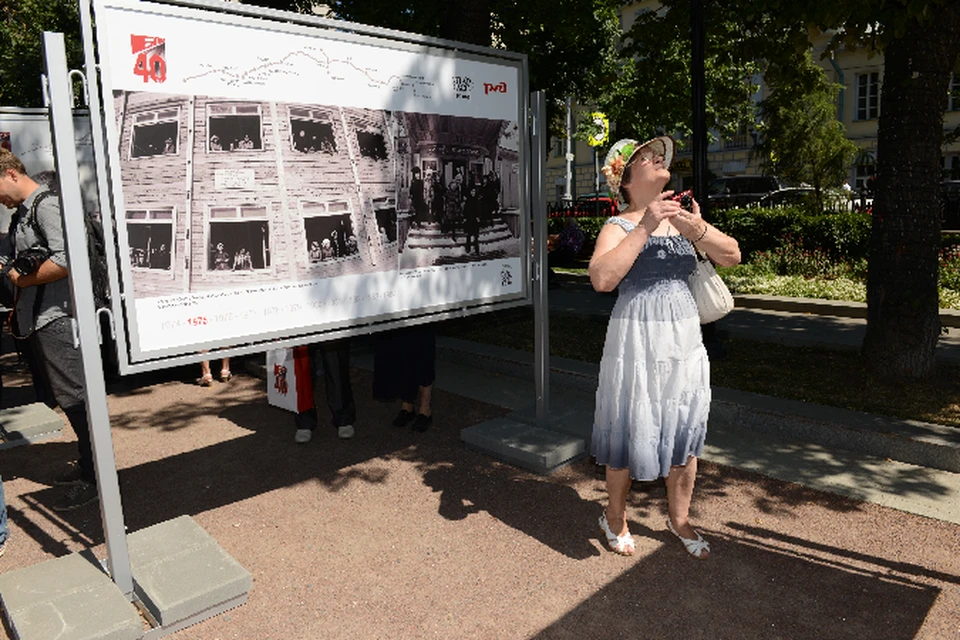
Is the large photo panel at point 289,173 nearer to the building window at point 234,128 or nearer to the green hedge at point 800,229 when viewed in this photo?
the building window at point 234,128

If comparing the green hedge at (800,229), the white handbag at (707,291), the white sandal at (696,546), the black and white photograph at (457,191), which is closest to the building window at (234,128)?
the black and white photograph at (457,191)

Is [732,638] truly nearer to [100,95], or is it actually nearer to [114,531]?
[114,531]

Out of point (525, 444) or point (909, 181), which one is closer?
point (525, 444)

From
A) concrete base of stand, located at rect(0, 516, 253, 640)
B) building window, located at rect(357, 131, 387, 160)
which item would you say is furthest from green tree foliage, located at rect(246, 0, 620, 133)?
concrete base of stand, located at rect(0, 516, 253, 640)

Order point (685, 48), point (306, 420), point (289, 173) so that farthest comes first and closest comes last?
point (685, 48) < point (306, 420) < point (289, 173)

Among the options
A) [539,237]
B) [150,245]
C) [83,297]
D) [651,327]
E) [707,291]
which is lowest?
[651,327]

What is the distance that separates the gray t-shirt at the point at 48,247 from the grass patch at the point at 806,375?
5068 millimetres

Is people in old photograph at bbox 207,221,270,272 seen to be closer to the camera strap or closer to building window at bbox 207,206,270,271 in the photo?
building window at bbox 207,206,270,271

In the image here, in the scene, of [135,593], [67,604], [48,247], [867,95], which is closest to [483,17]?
[48,247]

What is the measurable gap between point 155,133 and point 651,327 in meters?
2.54

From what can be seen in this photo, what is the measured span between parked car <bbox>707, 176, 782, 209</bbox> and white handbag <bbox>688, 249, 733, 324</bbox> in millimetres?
27576

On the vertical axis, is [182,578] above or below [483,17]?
below

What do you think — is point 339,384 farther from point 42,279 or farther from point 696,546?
point 696,546

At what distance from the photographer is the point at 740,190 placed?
34750 mm
